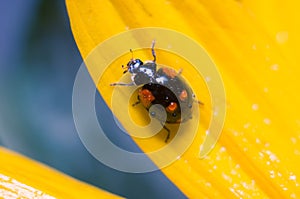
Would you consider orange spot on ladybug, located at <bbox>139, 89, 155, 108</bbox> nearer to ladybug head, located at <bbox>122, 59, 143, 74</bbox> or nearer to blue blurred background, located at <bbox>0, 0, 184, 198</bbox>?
ladybug head, located at <bbox>122, 59, 143, 74</bbox>

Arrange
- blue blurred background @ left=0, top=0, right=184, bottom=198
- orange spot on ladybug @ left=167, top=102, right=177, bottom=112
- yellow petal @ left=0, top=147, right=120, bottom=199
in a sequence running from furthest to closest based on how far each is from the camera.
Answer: blue blurred background @ left=0, top=0, right=184, bottom=198 < orange spot on ladybug @ left=167, top=102, right=177, bottom=112 < yellow petal @ left=0, top=147, right=120, bottom=199

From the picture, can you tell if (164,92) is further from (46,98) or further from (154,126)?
(46,98)

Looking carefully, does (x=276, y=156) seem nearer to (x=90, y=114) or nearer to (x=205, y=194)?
(x=205, y=194)

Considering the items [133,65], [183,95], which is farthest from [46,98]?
[183,95]

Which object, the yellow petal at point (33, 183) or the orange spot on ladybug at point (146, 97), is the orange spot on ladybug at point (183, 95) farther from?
the yellow petal at point (33, 183)

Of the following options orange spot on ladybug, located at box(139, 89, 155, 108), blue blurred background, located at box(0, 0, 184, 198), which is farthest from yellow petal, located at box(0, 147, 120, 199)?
blue blurred background, located at box(0, 0, 184, 198)

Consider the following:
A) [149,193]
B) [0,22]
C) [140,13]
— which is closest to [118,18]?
[140,13]
